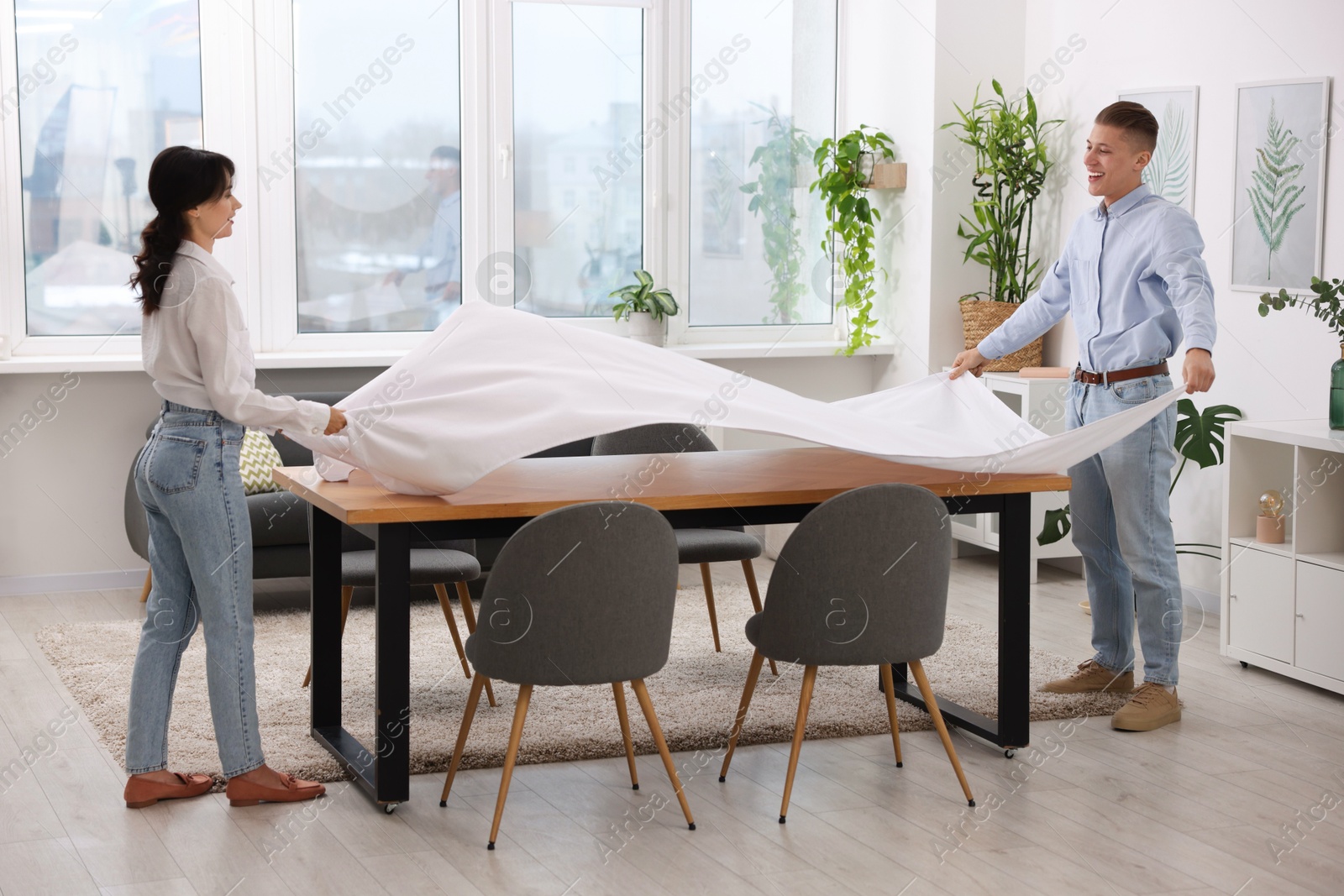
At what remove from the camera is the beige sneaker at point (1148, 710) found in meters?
3.92

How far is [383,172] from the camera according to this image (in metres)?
6.28

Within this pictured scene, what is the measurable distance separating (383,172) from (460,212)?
37cm

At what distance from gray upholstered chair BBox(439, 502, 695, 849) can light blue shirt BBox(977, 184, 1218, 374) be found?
158cm

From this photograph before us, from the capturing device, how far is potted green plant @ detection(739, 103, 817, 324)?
6.89m

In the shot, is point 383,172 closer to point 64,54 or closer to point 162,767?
point 64,54

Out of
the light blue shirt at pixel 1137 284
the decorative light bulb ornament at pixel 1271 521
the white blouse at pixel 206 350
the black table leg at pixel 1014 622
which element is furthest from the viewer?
the decorative light bulb ornament at pixel 1271 521

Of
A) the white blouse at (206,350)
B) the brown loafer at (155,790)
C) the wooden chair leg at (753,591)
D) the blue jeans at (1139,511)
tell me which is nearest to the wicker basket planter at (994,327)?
the wooden chair leg at (753,591)

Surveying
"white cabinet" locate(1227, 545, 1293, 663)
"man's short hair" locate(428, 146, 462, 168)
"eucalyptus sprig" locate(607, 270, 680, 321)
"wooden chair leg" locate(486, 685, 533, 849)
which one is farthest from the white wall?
"wooden chair leg" locate(486, 685, 533, 849)

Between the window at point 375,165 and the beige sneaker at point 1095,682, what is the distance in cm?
332

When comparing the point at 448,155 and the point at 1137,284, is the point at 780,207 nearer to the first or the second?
the point at 448,155

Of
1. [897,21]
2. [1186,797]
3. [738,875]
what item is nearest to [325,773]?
[738,875]

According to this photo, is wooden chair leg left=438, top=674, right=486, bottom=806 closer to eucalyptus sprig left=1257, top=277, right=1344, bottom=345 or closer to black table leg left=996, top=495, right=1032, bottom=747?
black table leg left=996, top=495, right=1032, bottom=747

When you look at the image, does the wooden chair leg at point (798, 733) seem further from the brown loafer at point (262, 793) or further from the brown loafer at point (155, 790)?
the brown loafer at point (155, 790)

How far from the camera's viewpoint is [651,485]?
136 inches
